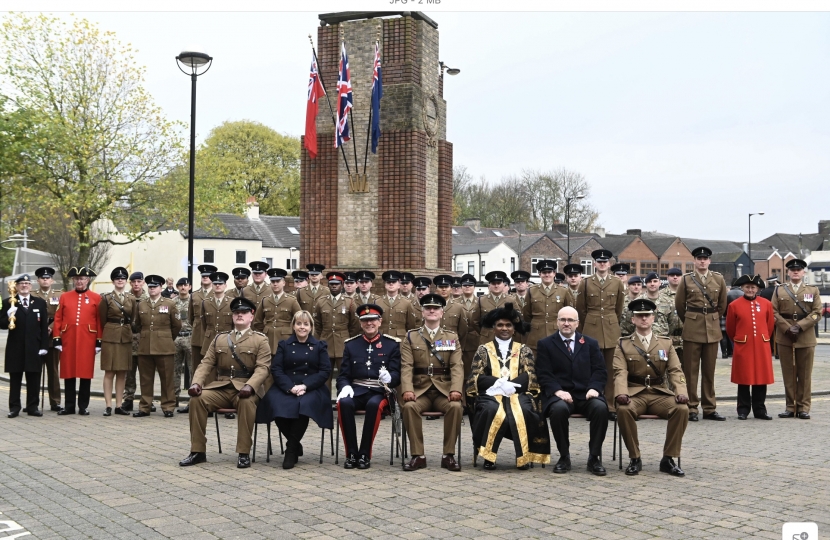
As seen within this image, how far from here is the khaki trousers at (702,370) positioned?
489 inches

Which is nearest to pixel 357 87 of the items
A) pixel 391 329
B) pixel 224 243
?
pixel 391 329

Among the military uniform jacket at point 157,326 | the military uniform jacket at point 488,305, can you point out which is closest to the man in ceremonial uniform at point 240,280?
the military uniform jacket at point 157,326

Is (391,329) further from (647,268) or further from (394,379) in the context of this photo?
(647,268)

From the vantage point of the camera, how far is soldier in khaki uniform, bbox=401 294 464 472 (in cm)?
891

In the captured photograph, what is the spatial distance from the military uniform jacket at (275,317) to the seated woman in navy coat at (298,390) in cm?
342

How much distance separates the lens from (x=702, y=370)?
1247 cm

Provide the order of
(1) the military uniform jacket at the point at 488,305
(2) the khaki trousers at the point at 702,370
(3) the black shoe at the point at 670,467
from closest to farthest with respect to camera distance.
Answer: (3) the black shoe at the point at 670,467 → (2) the khaki trousers at the point at 702,370 → (1) the military uniform jacket at the point at 488,305

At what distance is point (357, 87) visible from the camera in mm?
18750

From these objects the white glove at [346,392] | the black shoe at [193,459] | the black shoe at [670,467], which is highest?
the white glove at [346,392]

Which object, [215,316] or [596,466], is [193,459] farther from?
[215,316]

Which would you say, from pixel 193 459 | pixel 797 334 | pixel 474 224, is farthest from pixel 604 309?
pixel 474 224

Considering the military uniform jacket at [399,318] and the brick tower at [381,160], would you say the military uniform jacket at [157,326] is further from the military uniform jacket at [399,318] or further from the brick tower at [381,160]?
the brick tower at [381,160]

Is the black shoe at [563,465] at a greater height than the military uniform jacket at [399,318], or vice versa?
the military uniform jacket at [399,318]

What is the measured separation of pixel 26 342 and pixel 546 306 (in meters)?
7.65
